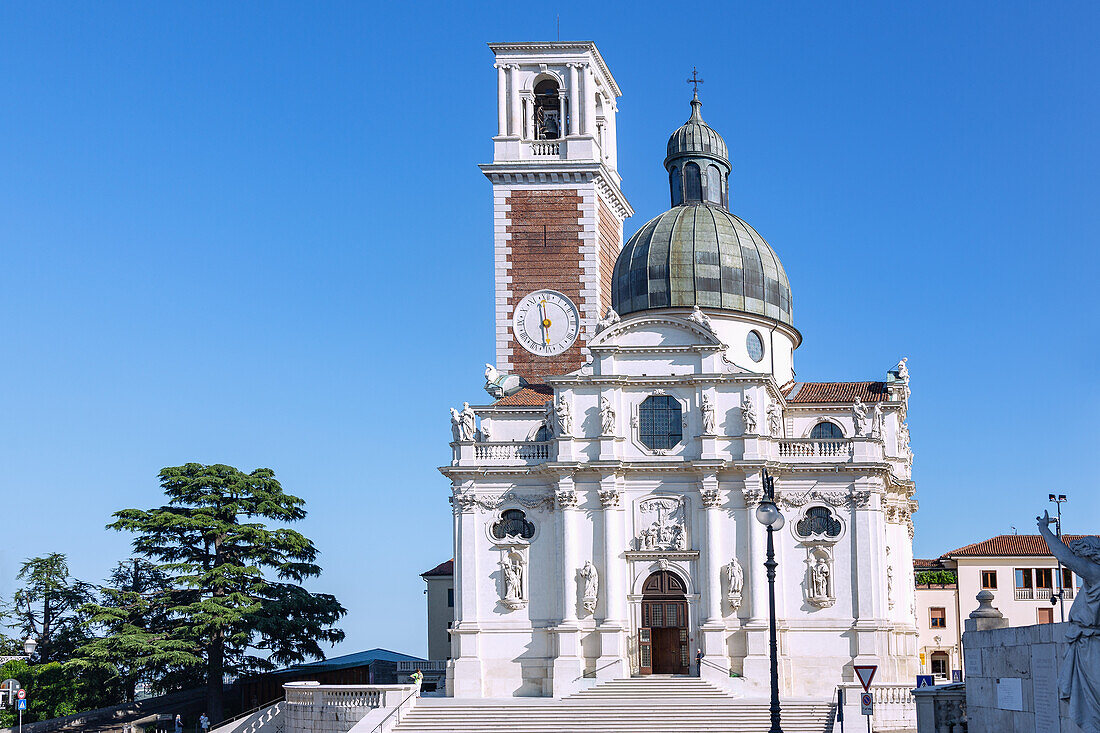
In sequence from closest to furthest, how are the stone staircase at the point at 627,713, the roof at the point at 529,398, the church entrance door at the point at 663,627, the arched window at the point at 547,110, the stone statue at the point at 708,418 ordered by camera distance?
Answer: the stone staircase at the point at 627,713
the church entrance door at the point at 663,627
the stone statue at the point at 708,418
the roof at the point at 529,398
the arched window at the point at 547,110

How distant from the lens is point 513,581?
157ft

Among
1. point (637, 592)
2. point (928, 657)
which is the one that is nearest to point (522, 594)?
point (637, 592)

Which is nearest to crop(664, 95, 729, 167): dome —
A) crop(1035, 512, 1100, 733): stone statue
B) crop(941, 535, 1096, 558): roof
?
crop(941, 535, 1096, 558): roof

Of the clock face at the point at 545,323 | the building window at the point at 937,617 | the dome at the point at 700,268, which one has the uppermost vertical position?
the dome at the point at 700,268

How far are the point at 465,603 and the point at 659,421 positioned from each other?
30.5 ft

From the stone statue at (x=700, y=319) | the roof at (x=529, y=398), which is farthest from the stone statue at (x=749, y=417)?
the roof at (x=529, y=398)

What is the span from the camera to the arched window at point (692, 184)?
5622 cm

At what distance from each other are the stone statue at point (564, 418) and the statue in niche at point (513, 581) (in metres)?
4.60

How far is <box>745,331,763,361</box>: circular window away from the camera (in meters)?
52.7

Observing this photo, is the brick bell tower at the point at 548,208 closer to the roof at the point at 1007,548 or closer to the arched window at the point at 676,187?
the arched window at the point at 676,187

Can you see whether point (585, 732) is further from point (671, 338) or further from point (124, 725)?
point (124, 725)

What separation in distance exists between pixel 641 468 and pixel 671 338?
15.4 feet

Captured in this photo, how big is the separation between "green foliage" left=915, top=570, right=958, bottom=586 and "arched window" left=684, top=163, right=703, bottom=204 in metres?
27.8

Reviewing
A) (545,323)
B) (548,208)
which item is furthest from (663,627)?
(548,208)
